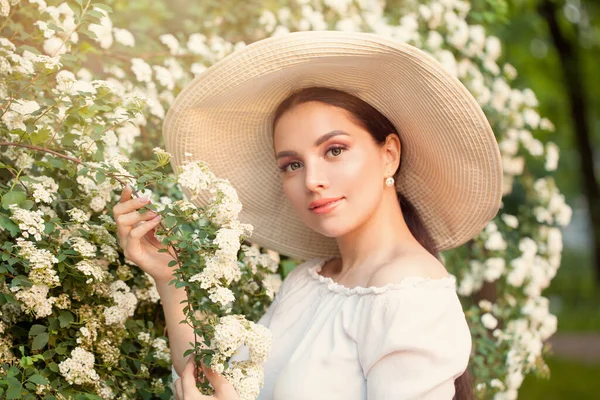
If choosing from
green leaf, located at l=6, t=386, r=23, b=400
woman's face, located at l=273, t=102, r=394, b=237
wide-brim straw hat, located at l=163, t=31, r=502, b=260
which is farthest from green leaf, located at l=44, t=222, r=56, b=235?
woman's face, located at l=273, t=102, r=394, b=237

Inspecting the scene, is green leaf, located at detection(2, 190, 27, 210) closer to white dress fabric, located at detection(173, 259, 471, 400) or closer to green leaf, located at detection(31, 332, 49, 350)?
green leaf, located at detection(31, 332, 49, 350)

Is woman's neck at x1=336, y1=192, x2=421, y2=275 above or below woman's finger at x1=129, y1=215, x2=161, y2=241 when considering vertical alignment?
below

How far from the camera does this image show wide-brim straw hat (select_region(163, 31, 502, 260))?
2244 mm

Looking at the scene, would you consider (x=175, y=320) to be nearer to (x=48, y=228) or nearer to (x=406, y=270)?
(x=48, y=228)

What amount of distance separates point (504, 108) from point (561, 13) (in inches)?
313

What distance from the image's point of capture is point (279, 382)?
216cm

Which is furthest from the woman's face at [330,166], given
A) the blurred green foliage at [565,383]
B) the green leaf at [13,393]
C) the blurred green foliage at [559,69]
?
the blurred green foliage at [559,69]

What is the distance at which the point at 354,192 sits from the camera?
2.27 m

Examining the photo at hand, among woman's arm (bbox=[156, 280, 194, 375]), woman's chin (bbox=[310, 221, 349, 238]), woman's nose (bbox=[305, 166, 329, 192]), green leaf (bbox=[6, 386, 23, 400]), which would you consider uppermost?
woman's nose (bbox=[305, 166, 329, 192])

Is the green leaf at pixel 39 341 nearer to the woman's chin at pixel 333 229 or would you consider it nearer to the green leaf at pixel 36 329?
the green leaf at pixel 36 329

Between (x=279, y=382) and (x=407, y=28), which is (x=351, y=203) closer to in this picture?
(x=279, y=382)

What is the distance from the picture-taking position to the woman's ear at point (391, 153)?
2.44 m

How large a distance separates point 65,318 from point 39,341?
0.28ft

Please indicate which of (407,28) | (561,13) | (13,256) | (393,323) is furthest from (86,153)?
(561,13)
